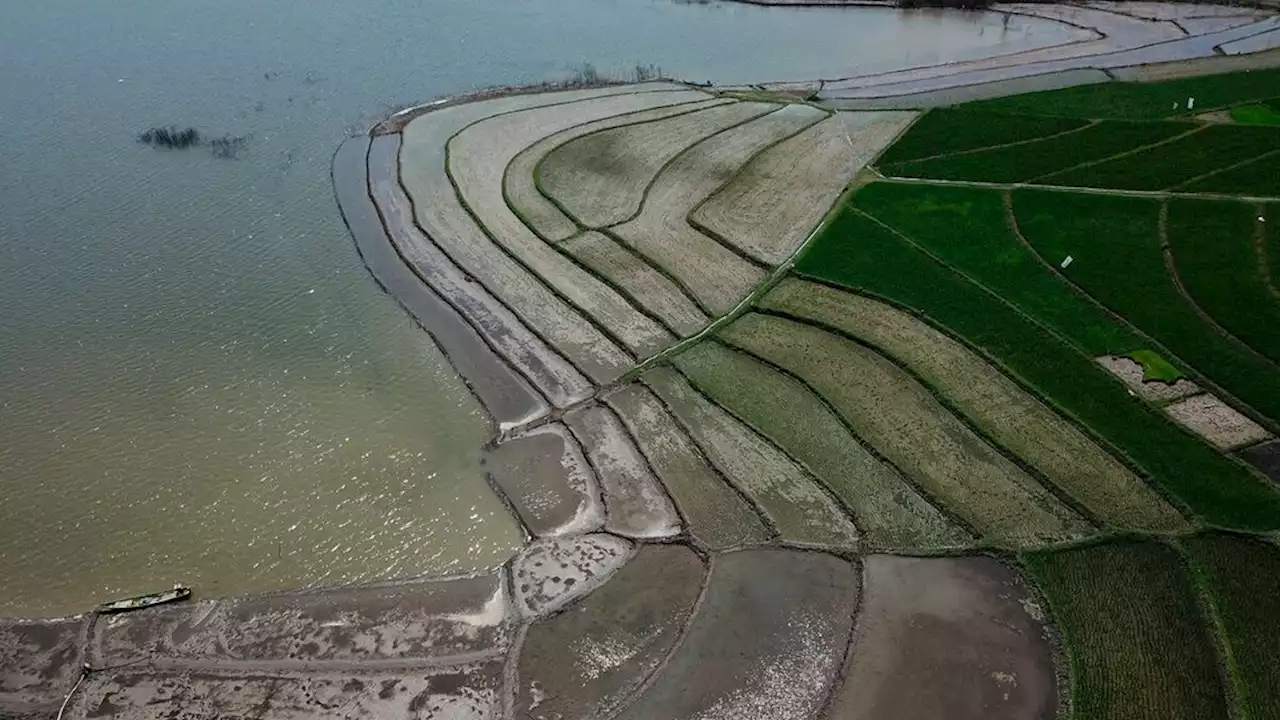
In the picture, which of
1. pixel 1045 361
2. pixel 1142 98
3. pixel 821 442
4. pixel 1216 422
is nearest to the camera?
pixel 1216 422

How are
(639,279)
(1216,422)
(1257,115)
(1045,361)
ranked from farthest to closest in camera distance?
(1257,115), (639,279), (1045,361), (1216,422)

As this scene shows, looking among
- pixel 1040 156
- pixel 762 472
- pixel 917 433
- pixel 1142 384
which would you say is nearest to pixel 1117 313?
pixel 1142 384

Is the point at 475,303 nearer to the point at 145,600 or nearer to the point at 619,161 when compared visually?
the point at 619,161

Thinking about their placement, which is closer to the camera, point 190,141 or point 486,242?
point 486,242

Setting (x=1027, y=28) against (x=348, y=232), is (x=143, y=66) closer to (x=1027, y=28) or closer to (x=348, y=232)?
(x=348, y=232)

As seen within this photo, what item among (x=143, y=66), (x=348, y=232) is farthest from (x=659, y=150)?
(x=143, y=66)

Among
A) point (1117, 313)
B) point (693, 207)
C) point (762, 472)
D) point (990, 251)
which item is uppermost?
point (693, 207)

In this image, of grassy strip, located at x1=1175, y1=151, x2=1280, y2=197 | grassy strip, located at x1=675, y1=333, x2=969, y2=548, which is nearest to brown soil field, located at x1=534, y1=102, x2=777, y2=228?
grassy strip, located at x1=675, y1=333, x2=969, y2=548

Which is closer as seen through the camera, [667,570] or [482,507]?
[667,570]
